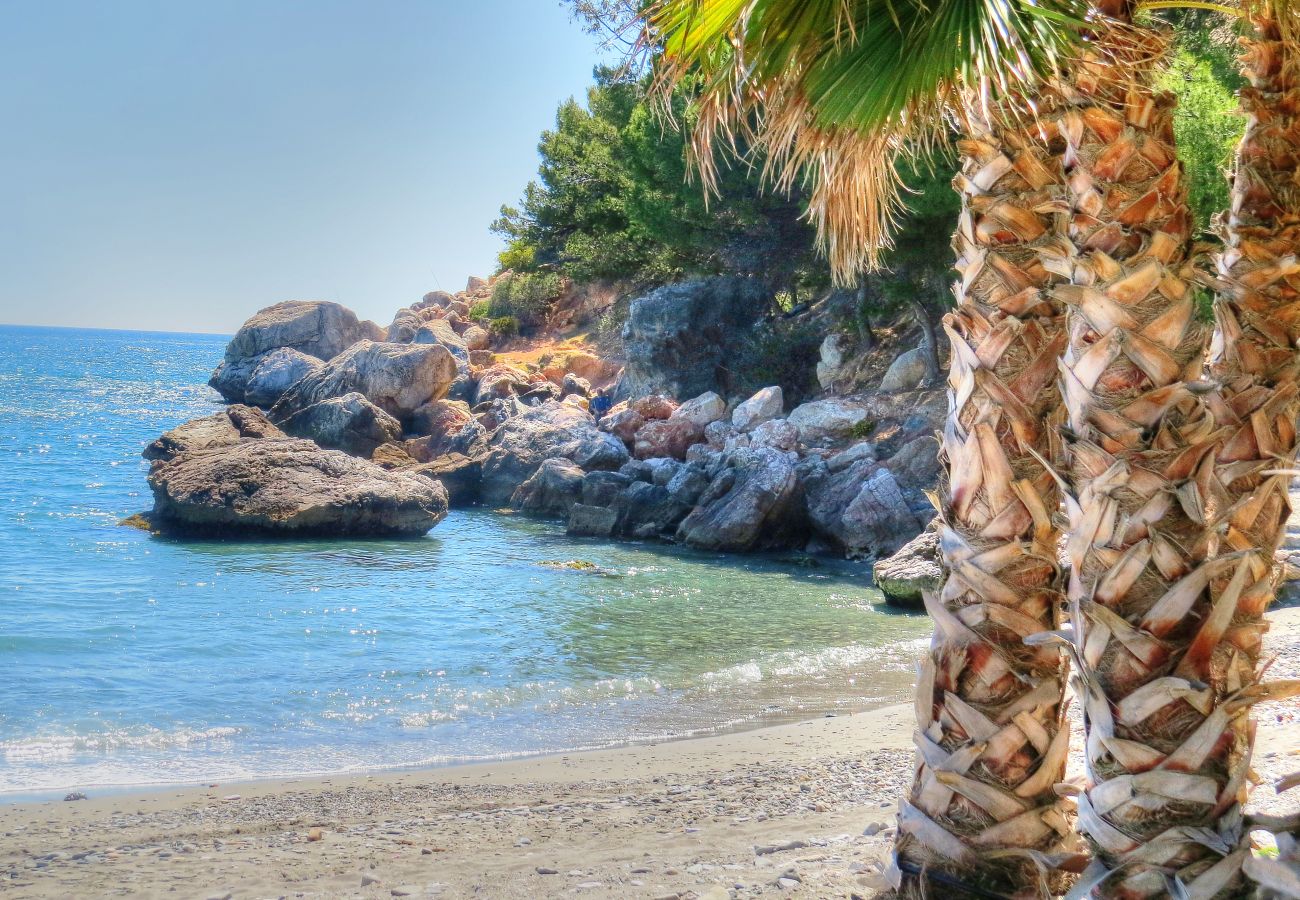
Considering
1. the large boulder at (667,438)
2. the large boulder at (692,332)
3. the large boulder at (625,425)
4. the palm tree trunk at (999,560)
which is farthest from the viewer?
the large boulder at (692,332)

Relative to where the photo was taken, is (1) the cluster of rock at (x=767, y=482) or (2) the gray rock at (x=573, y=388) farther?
(2) the gray rock at (x=573, y=388)

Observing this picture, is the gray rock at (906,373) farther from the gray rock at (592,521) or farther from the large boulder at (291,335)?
the large boulder at (291,335)

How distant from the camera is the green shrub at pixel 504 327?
157 feet

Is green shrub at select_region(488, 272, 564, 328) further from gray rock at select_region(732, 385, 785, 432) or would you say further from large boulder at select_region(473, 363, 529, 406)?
gray rock at select_region(732, 385, 785, 432)

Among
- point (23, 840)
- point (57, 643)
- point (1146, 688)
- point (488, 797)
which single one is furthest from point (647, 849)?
point (57, 643)

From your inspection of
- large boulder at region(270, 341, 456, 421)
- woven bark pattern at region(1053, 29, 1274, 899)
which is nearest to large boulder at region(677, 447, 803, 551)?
large boulder at region(270, 341, 456, 421)

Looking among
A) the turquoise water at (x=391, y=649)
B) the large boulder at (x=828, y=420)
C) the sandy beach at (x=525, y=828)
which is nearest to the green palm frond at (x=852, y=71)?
the sandy beach at (x=525, y=828)

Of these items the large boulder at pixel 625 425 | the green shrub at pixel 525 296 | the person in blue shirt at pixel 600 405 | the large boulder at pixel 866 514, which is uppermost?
the green shrub at pixel 525 296

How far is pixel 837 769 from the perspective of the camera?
22.2ft

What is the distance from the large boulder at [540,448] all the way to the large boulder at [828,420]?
404 centimetres

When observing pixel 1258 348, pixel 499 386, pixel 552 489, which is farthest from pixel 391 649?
pixel 499 386

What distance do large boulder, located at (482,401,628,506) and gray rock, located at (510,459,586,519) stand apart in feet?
1.68

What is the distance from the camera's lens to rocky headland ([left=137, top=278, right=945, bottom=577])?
19141 millimetres

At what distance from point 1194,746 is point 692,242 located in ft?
82.3
